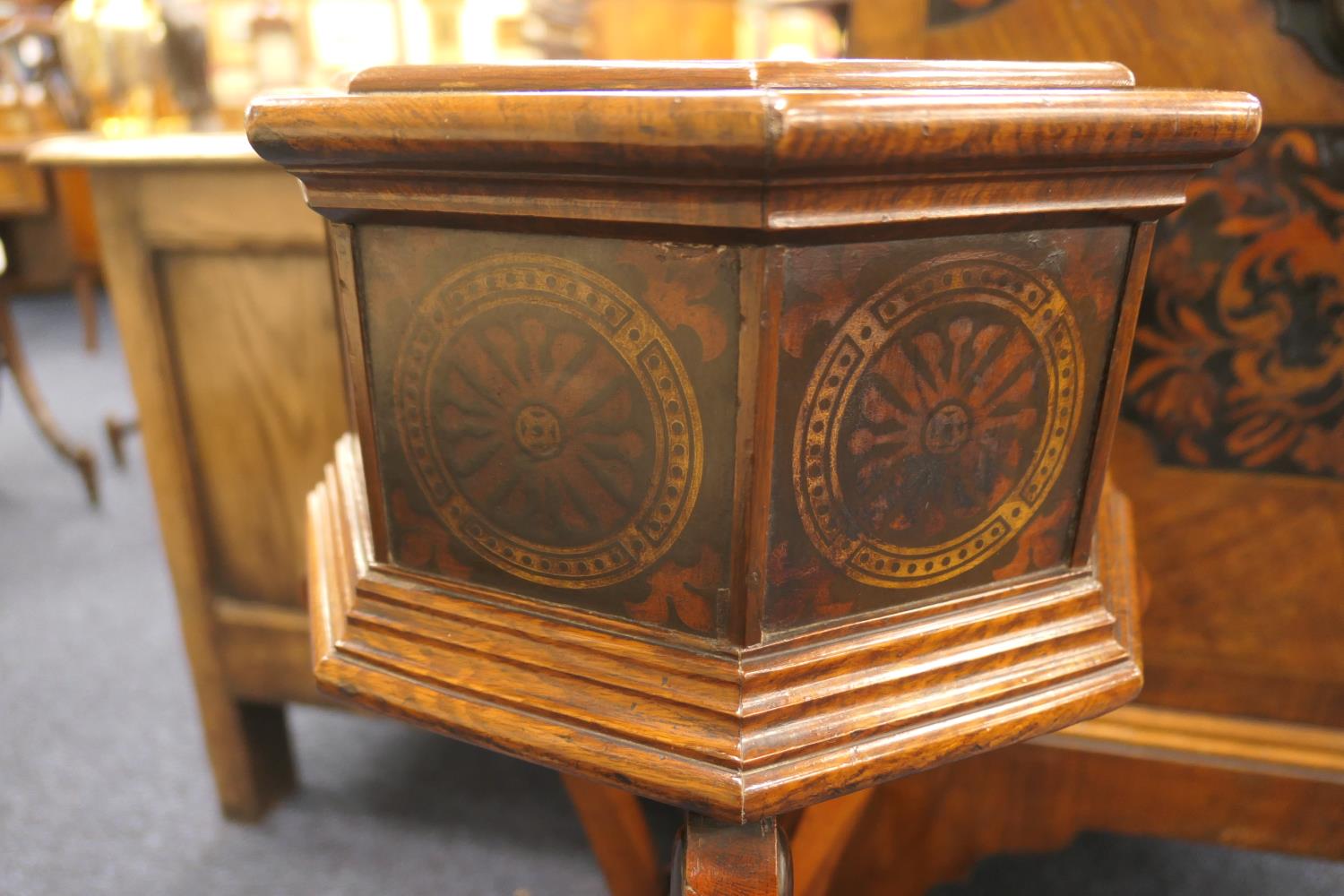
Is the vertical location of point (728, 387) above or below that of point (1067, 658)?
above

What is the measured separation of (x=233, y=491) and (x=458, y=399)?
72cm

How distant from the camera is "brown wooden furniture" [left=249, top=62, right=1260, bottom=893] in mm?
401

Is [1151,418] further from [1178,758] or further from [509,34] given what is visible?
[509,34]

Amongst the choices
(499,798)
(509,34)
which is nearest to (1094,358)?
(499,798)

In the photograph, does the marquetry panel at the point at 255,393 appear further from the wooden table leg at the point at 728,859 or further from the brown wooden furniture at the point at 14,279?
the brown wooden furniture at the point at 14,279

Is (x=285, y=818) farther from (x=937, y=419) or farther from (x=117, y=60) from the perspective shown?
(x=937, y=419)

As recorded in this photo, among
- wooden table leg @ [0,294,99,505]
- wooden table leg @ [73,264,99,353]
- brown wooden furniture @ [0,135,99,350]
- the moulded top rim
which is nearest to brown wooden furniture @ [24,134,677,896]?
the moulded top rim

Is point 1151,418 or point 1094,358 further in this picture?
point 1151,418

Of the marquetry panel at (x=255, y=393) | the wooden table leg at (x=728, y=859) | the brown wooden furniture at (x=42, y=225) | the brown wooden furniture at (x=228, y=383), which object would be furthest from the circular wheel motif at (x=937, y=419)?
the brown wooden furniture at (x=42, y=225)

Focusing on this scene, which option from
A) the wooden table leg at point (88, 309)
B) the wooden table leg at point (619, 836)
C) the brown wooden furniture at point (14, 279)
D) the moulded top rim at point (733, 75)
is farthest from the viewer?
the wooden table leg at point (88, 309)

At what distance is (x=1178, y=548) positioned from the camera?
0.93 m

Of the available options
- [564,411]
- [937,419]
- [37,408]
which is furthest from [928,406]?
[37,408]

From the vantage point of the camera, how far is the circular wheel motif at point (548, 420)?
0.46 meters

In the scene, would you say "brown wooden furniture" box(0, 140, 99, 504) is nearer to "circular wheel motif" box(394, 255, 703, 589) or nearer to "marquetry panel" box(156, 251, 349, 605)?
"marquetry panel" box(156, 251, 349, 605)
